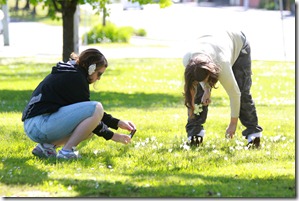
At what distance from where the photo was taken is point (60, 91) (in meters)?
7.46

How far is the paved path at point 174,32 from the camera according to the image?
103ft

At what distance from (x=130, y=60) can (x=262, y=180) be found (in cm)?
2056

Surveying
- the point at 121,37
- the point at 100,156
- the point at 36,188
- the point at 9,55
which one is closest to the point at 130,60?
the point at 9,55

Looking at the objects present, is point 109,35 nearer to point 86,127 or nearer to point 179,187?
point 86,127

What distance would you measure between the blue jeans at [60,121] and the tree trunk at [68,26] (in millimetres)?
9505

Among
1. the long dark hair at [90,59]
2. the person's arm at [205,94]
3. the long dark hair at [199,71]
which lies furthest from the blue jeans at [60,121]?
the person's arm at [205,94]

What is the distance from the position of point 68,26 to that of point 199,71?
32.6 feet

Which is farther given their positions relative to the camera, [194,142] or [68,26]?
[68,26]

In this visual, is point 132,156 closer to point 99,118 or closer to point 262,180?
point 99,118

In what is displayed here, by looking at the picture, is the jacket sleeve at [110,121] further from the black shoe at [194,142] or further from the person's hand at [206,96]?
the black shoe at [194,142]

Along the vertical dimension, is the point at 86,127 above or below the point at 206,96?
below

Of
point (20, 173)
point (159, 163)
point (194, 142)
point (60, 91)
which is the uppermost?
point (60, 91)

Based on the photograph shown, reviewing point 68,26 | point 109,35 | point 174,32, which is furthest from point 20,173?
point 174,32

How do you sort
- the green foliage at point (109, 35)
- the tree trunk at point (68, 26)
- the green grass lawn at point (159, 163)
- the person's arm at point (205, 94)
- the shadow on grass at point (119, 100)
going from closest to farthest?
the green grass lawn at point (159, 163)
the person's arm at point (205, 94)
the shadow on grass at point (119, 100)
the tree trunk at point (68, 26)
the green foliage at point (109, 35)
